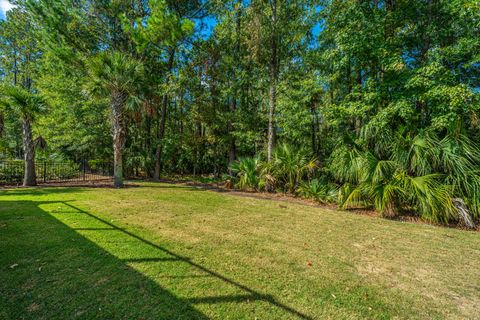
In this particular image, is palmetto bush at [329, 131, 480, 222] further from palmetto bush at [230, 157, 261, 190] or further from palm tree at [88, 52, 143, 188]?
palm tree at [88, 52, 143, 188]

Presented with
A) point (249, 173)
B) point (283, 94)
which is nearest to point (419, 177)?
point (249, 173)

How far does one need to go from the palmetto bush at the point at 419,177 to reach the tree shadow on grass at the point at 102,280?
5366mm

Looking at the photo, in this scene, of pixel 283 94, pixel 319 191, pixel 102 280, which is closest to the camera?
pixel 102 280

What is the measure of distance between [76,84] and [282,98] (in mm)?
12928

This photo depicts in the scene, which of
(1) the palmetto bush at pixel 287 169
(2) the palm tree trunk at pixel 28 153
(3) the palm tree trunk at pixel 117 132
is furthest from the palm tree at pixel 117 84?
(1) the palmetto bush at pixel 287 169

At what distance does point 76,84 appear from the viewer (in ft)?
44.2

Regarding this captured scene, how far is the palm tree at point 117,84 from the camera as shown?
9148mm

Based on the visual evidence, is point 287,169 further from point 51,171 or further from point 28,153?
point 51,171

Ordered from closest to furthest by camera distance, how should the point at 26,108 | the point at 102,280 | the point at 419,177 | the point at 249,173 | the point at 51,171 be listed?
the point at 102,280 < the point at 419,177 < the point at 26,108 < the point at 249,173 < the point at 51,171

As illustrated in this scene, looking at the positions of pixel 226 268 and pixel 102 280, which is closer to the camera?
pixel 102 280

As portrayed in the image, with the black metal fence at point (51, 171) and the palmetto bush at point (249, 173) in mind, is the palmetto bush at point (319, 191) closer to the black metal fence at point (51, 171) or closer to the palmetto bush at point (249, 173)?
the palmetto bush at point (249, 173)

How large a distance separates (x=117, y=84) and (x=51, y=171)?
6257 mm

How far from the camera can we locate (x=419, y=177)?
5.76 meters

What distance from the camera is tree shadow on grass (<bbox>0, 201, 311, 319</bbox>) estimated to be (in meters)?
2.07
